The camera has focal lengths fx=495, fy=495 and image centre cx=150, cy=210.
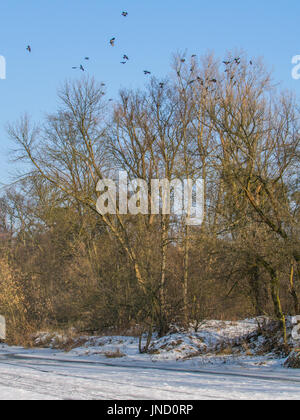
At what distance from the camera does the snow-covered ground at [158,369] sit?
9.35m

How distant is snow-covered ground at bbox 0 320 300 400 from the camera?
9.35m

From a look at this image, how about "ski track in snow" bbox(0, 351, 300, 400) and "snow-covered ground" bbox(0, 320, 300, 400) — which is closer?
"ski track in snow" bbox(0, 351, 300, 400)

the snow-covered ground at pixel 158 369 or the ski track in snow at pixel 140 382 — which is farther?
the snow-covered ground at pixel 158 369

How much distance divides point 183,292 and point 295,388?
34.5ft

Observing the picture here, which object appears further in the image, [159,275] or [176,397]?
[159,275]

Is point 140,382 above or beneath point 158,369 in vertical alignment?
above

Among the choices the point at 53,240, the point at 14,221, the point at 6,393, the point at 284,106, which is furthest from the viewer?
the point at 14,221

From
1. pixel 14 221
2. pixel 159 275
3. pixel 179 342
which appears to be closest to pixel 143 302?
pixel 159 275

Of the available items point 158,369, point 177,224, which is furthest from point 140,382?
point 177,224

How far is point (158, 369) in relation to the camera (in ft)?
45.2

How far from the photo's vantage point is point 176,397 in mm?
8797

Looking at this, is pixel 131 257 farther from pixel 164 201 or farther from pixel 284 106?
pixel 284 106

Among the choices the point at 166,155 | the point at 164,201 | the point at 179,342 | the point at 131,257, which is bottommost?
the point at 179,342

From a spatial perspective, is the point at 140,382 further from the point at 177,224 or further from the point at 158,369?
the point at 177,224
